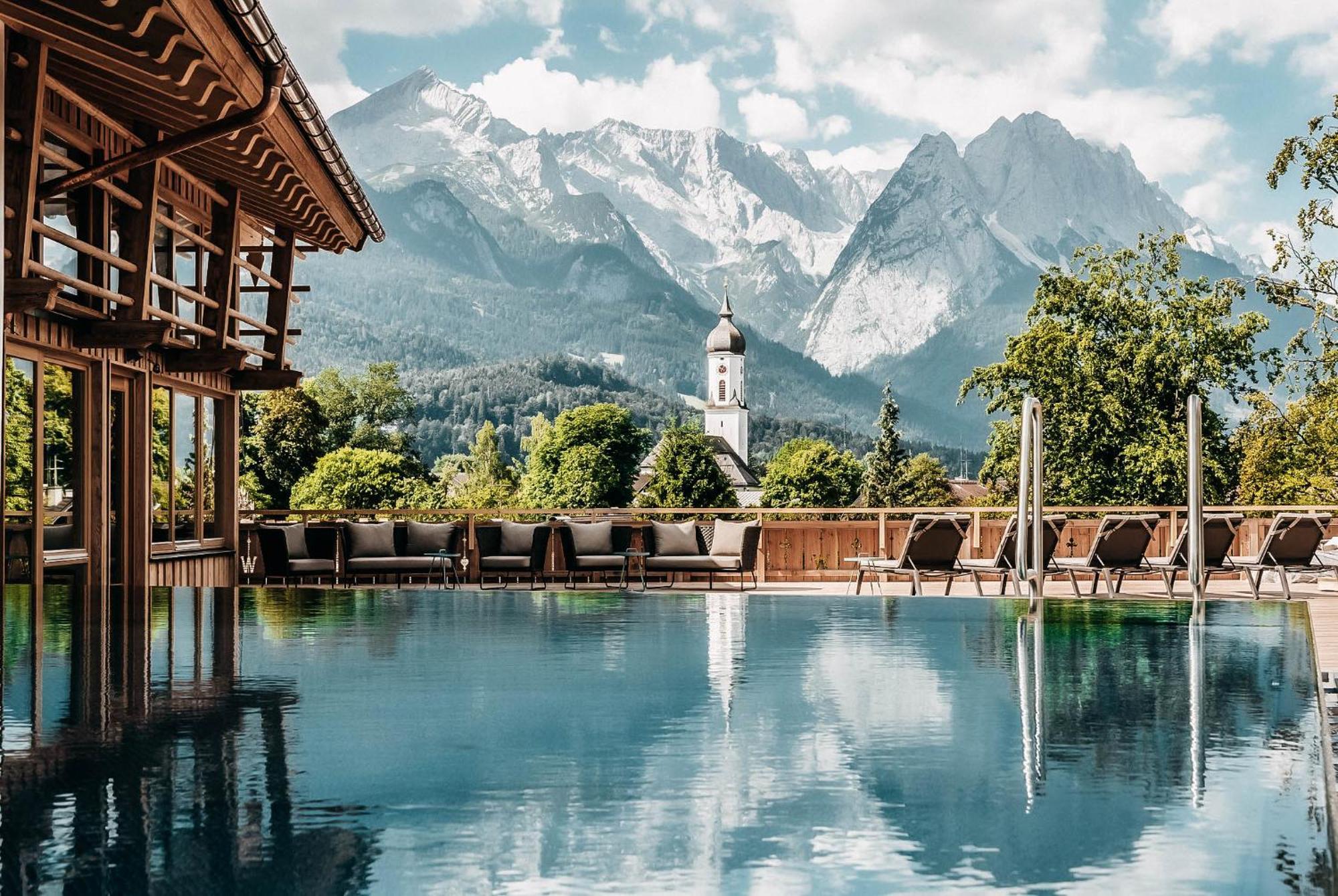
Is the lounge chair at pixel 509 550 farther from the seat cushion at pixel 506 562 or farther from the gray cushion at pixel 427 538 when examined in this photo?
the gray cushion at pixel 427 538

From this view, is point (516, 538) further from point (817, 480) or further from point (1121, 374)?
point (817, 480)

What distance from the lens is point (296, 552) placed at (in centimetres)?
1202

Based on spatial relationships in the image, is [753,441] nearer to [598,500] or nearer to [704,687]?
[598,500]

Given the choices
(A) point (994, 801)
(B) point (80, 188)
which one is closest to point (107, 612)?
(B) point (80, 188)

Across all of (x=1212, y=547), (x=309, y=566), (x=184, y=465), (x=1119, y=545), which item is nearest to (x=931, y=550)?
(x=1119, y=545)

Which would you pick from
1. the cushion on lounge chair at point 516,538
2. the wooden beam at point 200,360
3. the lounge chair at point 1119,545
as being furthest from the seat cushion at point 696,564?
the wooden beam at point 200,360

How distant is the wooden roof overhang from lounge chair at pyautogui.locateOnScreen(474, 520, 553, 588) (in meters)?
3.02

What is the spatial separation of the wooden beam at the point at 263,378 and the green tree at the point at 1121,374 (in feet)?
59.9

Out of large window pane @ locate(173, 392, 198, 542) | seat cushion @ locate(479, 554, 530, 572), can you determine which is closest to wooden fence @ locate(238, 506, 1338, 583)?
seat cushion @ locate(479, 554, 530, 572)

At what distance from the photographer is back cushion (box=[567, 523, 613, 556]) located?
12.7 metres

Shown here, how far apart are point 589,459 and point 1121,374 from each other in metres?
49.1

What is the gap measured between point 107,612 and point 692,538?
7120 mm

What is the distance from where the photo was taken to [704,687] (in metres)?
3.79

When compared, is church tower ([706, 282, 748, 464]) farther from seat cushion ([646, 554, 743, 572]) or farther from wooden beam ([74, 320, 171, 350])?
wooden beam ([74, 320, 171, 350])
